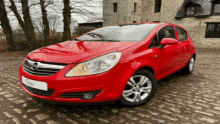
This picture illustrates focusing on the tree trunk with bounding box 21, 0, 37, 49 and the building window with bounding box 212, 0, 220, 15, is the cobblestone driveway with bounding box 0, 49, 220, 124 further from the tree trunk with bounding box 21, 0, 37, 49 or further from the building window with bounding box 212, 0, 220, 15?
the building window with bounding box 212, 0, 220, 15

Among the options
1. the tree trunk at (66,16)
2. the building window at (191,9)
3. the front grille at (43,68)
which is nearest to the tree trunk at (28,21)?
the tree trunk at (66,16)

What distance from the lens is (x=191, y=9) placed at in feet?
57.4

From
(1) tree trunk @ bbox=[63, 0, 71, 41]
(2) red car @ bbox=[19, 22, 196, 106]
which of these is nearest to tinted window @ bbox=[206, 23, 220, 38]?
(1) tree trunk @ bbox=[63, 0, 71, 41]

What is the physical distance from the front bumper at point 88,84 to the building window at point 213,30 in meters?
18.4

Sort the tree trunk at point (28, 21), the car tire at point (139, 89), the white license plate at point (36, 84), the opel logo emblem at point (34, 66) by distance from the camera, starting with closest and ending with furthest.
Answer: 1. the white license plate at point (36, 84)
2. the opel logo emblem at point (34, 66)
3. the car tire at point (139, 89)
4. the tree trunk at point (28, 21)

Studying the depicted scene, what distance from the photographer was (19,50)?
12719 millimetres

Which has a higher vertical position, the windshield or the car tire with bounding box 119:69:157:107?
the windshield

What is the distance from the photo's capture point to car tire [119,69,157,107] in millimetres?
2324

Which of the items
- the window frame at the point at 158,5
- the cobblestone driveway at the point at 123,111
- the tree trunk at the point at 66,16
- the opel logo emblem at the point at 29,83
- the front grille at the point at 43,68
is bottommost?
the cobblestone driveway at the point at 123,111

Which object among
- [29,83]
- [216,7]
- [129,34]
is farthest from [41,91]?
[216,7]

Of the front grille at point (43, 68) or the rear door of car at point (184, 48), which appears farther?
the rear door of car at point (184, 48)

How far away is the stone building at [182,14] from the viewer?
53.2ft

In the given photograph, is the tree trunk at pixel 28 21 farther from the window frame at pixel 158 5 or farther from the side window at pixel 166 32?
the window frame at pixel 158 5

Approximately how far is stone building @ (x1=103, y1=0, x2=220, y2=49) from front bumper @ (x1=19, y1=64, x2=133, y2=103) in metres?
12.7
